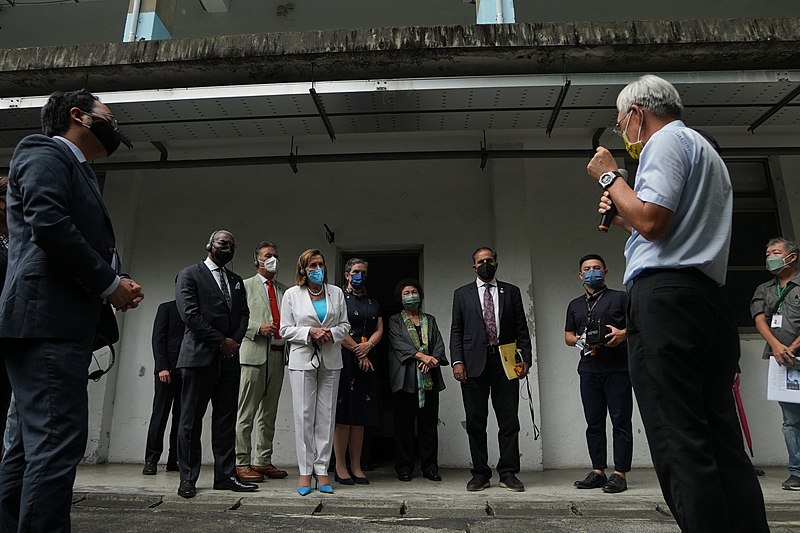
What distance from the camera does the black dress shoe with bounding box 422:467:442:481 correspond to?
16.3 ft

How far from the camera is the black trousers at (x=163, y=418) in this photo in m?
5.38

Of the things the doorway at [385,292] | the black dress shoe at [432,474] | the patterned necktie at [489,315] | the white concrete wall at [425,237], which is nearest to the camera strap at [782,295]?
the white concrete wall at [425,237]

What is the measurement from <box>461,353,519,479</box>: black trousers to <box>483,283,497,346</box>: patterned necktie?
0.14m

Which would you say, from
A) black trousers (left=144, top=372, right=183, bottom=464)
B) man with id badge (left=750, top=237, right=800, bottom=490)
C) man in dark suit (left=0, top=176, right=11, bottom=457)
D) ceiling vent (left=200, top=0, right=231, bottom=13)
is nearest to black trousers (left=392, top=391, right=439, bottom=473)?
black trousers (left=144, top=372, right=183, bottom=464)

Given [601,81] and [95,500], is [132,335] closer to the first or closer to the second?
[95,500]

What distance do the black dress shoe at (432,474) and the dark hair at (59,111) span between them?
3954 mm

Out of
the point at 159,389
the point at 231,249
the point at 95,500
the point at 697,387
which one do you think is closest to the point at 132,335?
the point at 159,389

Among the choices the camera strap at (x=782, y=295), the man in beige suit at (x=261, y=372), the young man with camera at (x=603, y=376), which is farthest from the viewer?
the man in beige suit at (x=261, y=372)

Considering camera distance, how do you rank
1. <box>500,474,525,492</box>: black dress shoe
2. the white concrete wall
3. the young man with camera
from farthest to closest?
the white concrete wall → the young man with camera → <box>500,474,525,492</box>: black dress shoe

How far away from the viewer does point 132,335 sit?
20.8 ft

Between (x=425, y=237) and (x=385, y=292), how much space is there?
2.99 ft

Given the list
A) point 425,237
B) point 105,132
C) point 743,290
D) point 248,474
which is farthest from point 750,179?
point 105,132

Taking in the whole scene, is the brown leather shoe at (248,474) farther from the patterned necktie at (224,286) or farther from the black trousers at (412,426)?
the patterned necktie at (224,286)

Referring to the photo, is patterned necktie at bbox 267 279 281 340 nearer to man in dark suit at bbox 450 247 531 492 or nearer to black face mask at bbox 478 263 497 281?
man in dark suit at bbox 450 247 531 492
